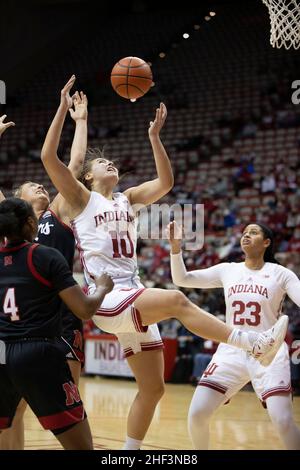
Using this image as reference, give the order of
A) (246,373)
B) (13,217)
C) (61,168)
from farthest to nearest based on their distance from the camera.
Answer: (246,373) < (61,168) < (13,217)

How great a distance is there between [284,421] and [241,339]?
31.6 inches

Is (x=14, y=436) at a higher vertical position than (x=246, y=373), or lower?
lower

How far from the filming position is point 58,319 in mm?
4051

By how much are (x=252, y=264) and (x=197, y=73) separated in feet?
52.9

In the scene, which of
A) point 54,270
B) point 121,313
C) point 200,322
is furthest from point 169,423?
point 54,270

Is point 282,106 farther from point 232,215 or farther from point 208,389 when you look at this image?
point 208,389

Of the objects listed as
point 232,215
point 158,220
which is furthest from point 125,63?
point 232,215

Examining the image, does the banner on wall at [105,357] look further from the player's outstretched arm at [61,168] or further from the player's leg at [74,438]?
the player's leg at [74,438]

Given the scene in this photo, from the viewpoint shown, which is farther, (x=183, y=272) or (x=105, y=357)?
(x=105, y=357)

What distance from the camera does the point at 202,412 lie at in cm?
537

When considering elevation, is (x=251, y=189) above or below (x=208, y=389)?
above

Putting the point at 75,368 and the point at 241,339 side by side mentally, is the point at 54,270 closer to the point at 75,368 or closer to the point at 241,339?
the point at 241,339

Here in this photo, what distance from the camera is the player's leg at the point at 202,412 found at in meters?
5.37

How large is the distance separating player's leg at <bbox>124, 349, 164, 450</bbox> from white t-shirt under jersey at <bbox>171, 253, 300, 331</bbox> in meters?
0.67
